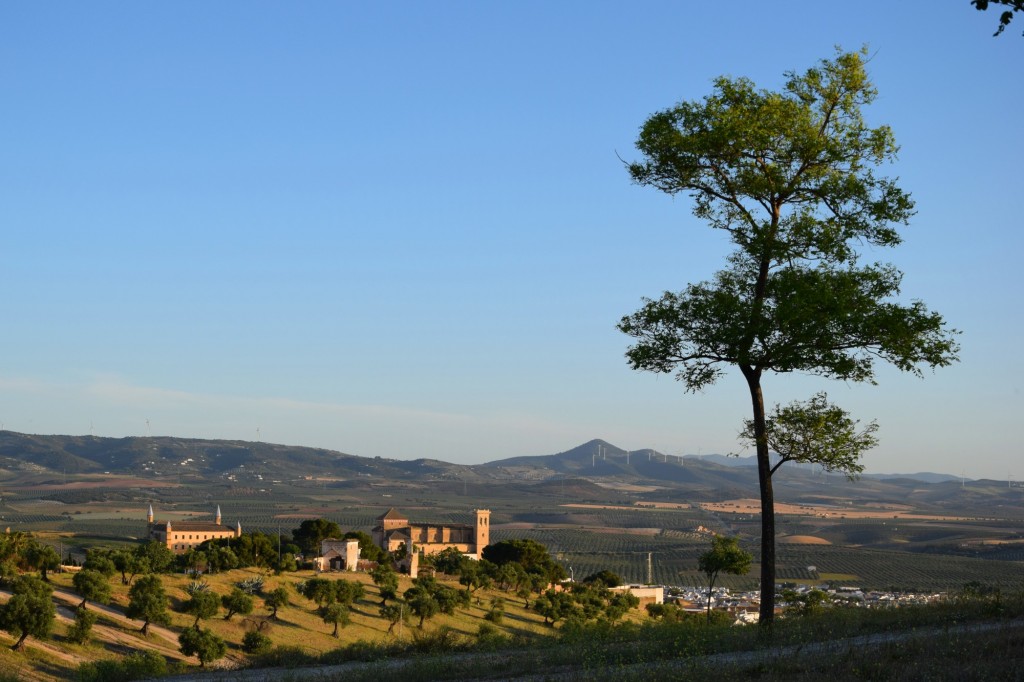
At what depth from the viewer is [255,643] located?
50438 mm

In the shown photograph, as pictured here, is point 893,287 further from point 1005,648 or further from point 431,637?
point 431,637

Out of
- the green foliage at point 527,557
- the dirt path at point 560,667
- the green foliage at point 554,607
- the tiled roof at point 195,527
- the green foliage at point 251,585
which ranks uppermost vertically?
the dirt path at point 560,667

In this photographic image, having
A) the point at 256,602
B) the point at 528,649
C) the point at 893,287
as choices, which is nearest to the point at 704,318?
the point at 893,287

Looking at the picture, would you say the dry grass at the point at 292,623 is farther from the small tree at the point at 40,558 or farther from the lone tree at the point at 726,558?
the lone tree at the point at 726,558

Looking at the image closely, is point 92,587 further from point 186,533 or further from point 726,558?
point 186,533

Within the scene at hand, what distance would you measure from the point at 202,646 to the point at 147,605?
6269mm

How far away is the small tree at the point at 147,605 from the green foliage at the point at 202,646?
13.5ft

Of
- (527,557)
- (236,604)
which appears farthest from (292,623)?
(527,557)

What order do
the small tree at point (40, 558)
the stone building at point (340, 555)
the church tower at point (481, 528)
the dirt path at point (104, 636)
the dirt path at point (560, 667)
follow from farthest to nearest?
the church tower at point (481, 528)
the stone building at point (340, 555)
the small tree at point (40, 558)
the dirt path at point (104, 636)
the dirt path at point (560, 667)

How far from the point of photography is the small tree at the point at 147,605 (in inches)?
1983

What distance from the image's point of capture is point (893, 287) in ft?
57.7

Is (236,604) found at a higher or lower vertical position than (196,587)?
lower

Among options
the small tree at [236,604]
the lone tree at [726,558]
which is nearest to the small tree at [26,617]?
the small tree at [236,604]

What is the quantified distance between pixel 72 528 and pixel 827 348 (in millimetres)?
180725
